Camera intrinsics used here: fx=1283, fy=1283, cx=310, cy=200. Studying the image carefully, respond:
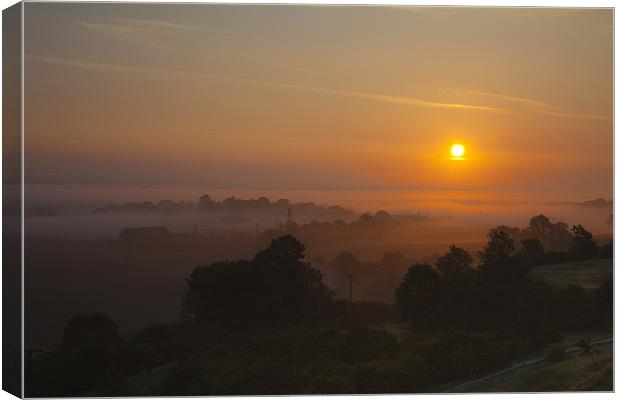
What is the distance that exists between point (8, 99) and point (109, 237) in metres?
1.38

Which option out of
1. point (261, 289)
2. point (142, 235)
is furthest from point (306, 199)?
point (142, 235)

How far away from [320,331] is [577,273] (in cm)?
234

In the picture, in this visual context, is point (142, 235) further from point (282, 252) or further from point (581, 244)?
point (581, 244)

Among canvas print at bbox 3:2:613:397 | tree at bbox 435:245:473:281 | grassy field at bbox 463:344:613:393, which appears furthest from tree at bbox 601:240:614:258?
tree at bbox 435:245:473:281

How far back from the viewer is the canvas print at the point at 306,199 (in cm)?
1035

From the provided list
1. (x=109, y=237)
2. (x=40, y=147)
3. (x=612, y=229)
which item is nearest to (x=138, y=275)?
(x=109, y=237)

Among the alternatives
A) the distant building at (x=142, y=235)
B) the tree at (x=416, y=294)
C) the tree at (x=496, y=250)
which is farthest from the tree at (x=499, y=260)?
the distant building at (x=142, y=235)

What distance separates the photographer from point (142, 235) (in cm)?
1056

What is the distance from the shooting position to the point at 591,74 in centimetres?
1116

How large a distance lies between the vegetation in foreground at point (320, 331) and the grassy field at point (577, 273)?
0.18ft

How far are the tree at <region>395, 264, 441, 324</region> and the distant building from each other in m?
2.07

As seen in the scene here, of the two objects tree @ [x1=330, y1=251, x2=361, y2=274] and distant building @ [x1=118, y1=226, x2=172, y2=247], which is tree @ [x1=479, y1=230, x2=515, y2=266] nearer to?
tree @ [x1=330, y1=251, x2=361, y2=274]

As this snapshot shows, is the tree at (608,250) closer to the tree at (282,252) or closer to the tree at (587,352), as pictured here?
the tree at (587,352)

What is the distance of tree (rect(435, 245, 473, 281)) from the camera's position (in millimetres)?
11039
